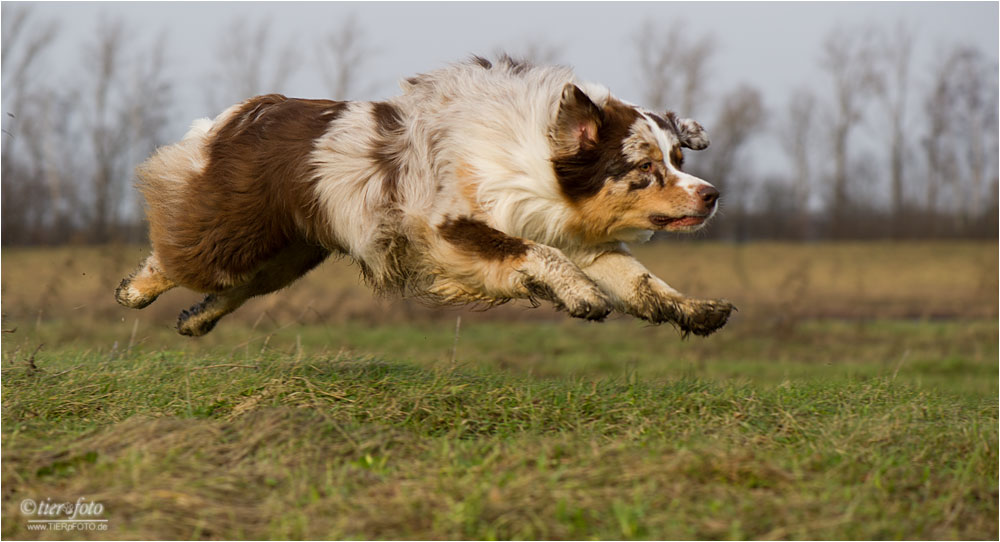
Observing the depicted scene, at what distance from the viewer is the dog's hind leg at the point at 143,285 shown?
24.4ft

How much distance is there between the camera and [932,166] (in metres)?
42.1

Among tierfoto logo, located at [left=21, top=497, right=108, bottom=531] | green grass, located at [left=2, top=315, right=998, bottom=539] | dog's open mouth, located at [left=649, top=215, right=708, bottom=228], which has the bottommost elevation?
tierfoto logo, located at [left=21, top=497, right=108, bottom=531]

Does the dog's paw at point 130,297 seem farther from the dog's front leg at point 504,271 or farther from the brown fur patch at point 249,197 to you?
the dog's front leg at point 504,271

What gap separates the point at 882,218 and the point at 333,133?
3314 centimetres

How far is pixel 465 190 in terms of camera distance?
5.99 m

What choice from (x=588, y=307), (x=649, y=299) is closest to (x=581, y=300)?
(x=588, y=307)

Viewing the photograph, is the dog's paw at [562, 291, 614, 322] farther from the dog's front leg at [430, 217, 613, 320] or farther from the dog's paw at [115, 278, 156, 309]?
the dog's paw at [115, 278, 156, 309]

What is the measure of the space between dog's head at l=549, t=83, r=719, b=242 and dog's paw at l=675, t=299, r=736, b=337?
0.44m

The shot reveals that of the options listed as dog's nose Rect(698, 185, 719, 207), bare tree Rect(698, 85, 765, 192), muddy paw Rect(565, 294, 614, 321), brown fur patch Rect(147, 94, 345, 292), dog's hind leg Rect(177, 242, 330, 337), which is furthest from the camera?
bare tree Rect(698, 85, 765, 192)

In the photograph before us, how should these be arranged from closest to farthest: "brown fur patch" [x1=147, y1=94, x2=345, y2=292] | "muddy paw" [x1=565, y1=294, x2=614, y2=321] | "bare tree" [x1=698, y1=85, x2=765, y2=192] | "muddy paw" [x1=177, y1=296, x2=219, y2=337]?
"muddy paw" [x1=565, y1=294, x2=614, y2=321] < "brown fur patch" [x1=147, y1=94, x2=345, y2=292] < "muddy paw" [x1=177, y1=296, x2=219, y2=337] < "bare tree" [x1=698, y1=85, x2=765, y2=192]

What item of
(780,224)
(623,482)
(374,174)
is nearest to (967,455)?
(623,482)

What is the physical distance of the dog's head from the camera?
233 inches

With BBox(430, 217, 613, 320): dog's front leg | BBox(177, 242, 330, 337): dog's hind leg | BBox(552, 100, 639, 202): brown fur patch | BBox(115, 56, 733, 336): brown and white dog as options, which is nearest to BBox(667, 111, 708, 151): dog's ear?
BBox(115, 56, 733, 336): brown and white dog

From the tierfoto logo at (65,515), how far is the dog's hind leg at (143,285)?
3087 millimetres
